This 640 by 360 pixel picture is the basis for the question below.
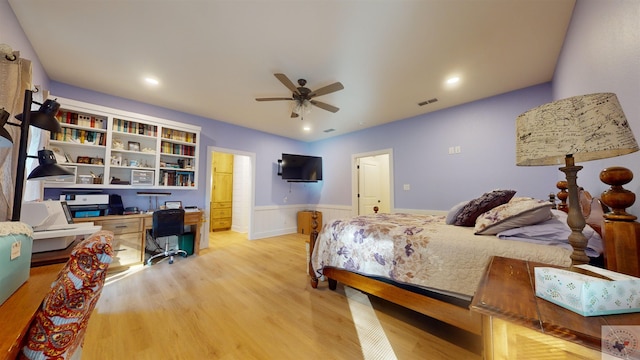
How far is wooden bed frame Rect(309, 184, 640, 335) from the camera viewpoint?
2.67ft

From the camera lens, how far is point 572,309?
1.96 ft

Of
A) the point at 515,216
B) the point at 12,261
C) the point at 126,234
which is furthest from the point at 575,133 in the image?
the point at 126,234

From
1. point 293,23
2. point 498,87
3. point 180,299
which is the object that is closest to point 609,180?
point 293,23

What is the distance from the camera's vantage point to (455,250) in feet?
4.91

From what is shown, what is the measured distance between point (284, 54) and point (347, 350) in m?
2.72

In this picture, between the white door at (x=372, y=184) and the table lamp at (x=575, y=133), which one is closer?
the table lamp at (x=575, y=133)

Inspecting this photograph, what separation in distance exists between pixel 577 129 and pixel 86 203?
14.9ft

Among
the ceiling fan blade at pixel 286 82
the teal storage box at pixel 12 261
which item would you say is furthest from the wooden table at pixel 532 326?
the ceiling fan blade at pixel 286 82

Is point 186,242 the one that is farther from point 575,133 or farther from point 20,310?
point 575,133

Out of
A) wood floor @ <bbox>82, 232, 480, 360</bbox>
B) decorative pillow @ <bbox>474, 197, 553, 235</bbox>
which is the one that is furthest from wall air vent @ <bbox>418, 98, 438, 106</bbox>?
wood floor @ <bbox>82, 232, 480, 360</bbox>

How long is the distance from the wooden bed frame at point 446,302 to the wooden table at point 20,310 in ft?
5.73

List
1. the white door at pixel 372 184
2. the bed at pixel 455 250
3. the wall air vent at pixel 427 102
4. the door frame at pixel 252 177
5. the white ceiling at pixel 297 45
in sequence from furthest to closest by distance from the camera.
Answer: the white door at pixel 372 184
the door frame at pixel 252 177
the wall air vent at pixel 427 102
the white ceiling at pixel 297 45
the bed at pixel 455 250

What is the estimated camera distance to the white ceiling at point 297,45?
178 cm

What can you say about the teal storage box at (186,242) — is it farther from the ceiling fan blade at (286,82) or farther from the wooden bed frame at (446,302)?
the ceiling fan blade at (286,82)
